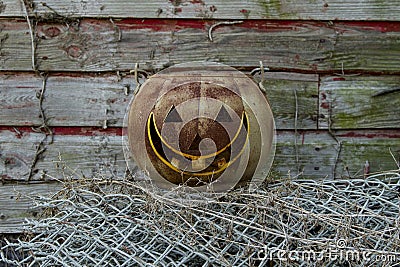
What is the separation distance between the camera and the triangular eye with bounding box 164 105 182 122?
1.58m

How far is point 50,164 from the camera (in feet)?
7.47

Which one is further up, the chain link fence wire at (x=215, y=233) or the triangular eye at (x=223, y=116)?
the triangular eye at (x=223, y=116)

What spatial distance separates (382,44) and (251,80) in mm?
794

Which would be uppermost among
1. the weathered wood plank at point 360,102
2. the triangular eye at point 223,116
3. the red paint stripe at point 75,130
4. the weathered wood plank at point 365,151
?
the triangular eye at point 223,116

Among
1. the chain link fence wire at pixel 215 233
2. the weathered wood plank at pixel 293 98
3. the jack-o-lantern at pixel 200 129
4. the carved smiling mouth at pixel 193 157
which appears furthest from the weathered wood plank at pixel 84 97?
the chain link fence wire at pixel 215 233

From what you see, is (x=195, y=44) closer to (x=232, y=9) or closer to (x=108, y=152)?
(x=232, y=9)

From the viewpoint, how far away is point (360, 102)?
225cm

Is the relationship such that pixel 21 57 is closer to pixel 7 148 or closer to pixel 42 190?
pixel 7 148

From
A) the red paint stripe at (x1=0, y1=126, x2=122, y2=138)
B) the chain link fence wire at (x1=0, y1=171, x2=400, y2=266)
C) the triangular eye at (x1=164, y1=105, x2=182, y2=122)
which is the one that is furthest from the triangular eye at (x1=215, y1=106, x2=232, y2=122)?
the red paint stripe at (x1=0, y1=126, x2=122, y2=138)

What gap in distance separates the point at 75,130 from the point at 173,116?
2.70ft

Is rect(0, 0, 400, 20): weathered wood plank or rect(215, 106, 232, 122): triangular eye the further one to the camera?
rect(0, 0, 400, 20): weathered wood plank

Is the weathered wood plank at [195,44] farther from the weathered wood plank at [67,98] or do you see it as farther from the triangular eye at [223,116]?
the triangular eye at [223,116]

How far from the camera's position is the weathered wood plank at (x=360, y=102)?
2.24 m

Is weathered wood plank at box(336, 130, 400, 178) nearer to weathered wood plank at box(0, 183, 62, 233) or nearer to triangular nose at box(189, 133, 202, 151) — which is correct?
triangular nose at box(189, 133, 202, 151)
